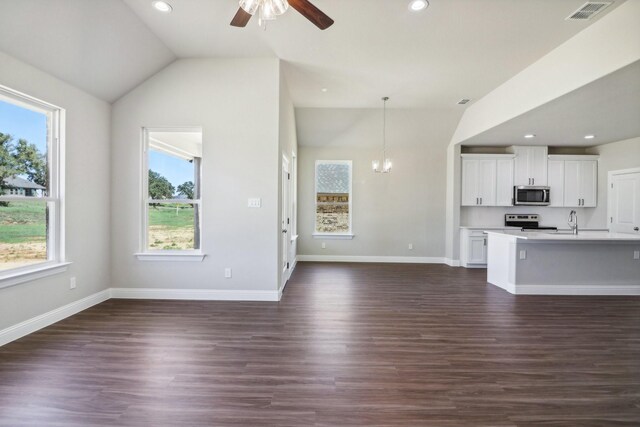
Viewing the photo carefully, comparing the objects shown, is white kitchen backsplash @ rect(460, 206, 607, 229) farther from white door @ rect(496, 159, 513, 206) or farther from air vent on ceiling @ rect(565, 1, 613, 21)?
air vent on ceiling @ rect(565, 1, 613, 21)

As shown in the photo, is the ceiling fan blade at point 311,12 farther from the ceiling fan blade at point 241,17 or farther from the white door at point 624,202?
the white door at point 624,202

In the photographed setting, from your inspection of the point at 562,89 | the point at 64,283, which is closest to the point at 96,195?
the point at 64,283

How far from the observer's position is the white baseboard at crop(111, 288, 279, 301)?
3.98 m

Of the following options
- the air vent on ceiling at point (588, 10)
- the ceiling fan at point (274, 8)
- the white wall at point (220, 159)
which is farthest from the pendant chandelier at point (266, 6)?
the air vent on ceiling at point (588, 10)

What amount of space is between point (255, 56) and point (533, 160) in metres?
6.01

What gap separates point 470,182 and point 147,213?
610cm

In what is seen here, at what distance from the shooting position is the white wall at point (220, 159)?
12.8ft

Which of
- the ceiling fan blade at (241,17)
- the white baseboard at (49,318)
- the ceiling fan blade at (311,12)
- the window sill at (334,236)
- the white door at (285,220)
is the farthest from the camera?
the window sill at (334,236)

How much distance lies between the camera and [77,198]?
11.3 feet

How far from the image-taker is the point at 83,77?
130 inches

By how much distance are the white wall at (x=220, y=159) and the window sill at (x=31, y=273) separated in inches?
30.8

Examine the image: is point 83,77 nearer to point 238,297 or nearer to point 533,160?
point 238,297

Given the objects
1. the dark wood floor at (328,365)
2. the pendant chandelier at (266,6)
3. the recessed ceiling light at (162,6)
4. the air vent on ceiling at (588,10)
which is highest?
the recessed ceiling light at (162,6)

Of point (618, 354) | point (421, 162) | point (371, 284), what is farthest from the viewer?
point (421, 162)
